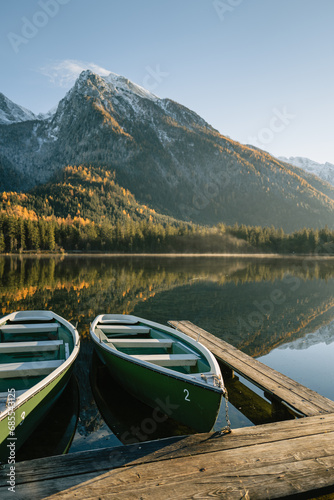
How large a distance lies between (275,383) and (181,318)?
1087cm

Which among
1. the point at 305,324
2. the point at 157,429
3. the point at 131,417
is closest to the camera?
the point at 157,429

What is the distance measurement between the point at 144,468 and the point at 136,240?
454 feet

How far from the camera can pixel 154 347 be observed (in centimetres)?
1091

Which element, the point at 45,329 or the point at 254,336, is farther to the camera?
the point at 254,336

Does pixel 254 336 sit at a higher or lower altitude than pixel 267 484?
lower

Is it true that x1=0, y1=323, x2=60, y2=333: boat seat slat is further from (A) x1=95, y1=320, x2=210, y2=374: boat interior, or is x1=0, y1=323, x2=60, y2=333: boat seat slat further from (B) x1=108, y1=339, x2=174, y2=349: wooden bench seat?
(B) x1=108, y1=339, x2=174, y2=349: wooden bench seat

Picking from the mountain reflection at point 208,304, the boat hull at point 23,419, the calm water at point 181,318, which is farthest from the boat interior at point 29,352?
the mountain reflection at point 208,304

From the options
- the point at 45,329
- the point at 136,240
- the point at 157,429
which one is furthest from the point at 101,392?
the point at 136,240

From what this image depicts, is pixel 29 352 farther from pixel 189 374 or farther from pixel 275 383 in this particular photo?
pixel 275 383

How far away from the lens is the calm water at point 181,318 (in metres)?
7.90

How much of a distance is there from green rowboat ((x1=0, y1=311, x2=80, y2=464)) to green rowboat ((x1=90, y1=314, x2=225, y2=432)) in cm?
142

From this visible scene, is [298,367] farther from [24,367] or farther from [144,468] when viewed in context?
[24,367]

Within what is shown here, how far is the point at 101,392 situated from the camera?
9820mm

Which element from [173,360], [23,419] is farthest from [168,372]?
[23,419]
